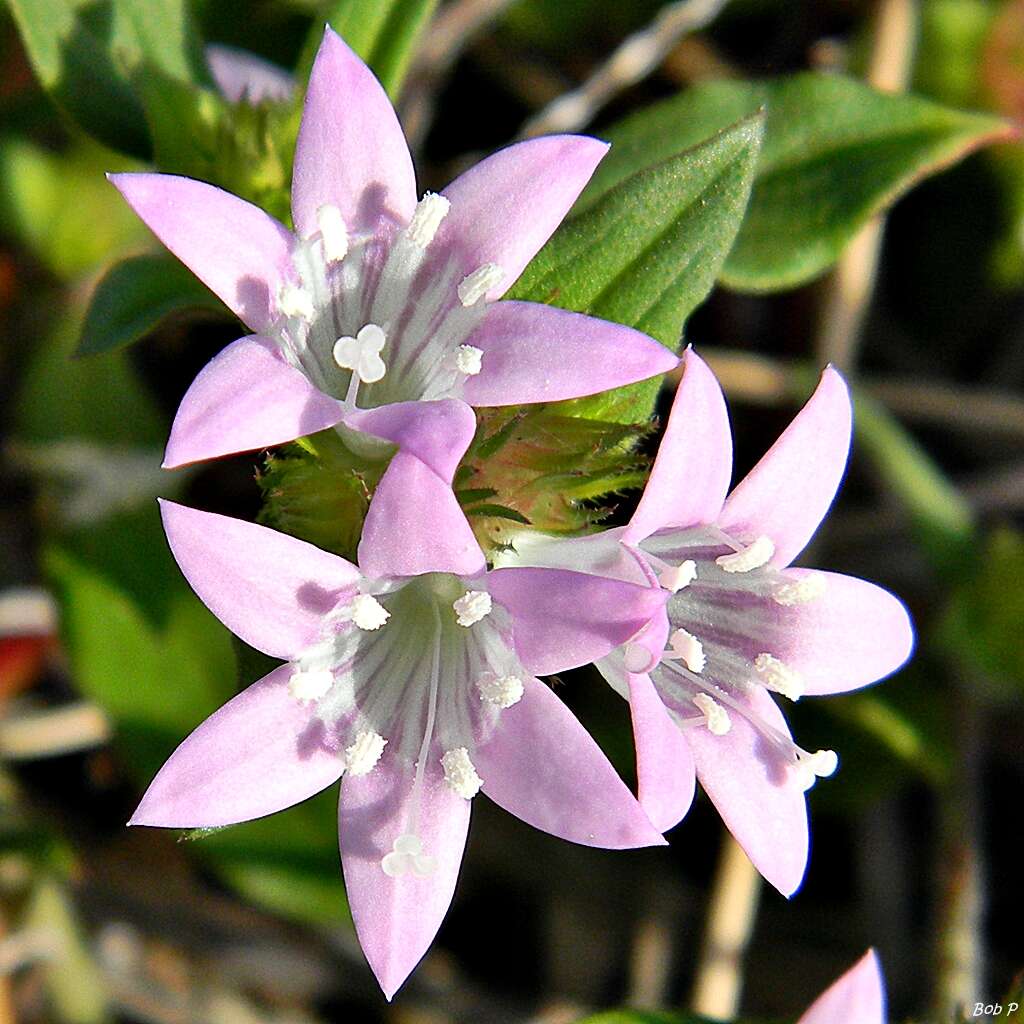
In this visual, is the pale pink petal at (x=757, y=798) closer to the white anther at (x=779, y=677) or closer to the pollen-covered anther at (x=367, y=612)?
the white anther at (x=779, y=677)

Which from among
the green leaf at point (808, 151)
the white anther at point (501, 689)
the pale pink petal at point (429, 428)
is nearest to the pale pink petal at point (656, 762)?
the white anther at point (501, 689)

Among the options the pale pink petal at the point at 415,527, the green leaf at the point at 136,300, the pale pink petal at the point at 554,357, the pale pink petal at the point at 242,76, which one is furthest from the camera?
the pale pink petal at the point at 242,76

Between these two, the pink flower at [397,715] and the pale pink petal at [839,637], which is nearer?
the pink flower at [397,715]

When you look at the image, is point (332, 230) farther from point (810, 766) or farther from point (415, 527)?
point (810, 766)

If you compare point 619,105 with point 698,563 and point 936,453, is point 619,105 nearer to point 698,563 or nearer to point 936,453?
point 936,453

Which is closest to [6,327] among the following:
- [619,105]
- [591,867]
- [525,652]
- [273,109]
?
[273,109]

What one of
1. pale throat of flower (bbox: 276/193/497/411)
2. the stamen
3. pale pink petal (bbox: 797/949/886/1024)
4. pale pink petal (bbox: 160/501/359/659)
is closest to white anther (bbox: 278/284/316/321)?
pale throat of flower (bbox: 276/193/497/411)
